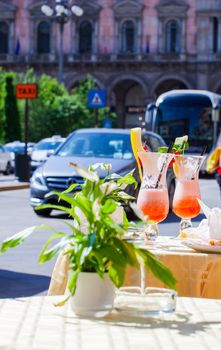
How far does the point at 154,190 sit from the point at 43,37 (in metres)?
75.9

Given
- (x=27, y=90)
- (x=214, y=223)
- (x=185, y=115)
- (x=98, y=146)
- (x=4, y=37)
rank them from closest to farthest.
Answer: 1. (x=214, y=223)
2. (x=98, y=146)
3. (x=27, y=90)
4. (x=185, y=115)
5. (x=4, y=37)

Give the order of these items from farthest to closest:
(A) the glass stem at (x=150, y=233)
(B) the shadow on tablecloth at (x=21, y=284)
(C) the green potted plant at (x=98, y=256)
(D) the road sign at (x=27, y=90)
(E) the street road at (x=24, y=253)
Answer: (D) the road sign at (x=27, y=90) < (E) the street road at (x=24, y=253) < (B) the shadow on tablecloth at (x=21, y=284) < (A) the glass stem at (x=150, y=233) < (C) the green potted plant at (x=98, y=256)

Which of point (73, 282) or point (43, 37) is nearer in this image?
point (73, 282)

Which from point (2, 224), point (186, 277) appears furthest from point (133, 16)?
point (186, 277)

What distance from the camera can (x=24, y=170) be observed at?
34.8 meters

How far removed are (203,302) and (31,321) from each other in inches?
30.5

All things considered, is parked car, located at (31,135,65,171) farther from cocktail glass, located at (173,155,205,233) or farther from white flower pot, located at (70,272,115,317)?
white flower pot, located at (70,272,115,317)

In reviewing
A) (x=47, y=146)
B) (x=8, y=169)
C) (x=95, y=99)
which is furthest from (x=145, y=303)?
(x=8, y=169)

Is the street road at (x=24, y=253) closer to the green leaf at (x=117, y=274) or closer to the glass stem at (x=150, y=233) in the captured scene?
the glass stem at (x=150, y=233)

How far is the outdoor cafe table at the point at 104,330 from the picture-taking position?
134 inches

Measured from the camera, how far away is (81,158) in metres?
18.3

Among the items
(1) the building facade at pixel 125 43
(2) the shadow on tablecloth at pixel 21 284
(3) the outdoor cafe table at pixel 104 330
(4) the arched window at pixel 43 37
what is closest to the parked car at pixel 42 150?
(2) the shadow on tablecloth at pixel 21 284

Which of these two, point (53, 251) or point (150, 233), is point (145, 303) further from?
point (150, 233)

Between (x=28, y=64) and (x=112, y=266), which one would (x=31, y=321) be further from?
(x=28, y=64)
